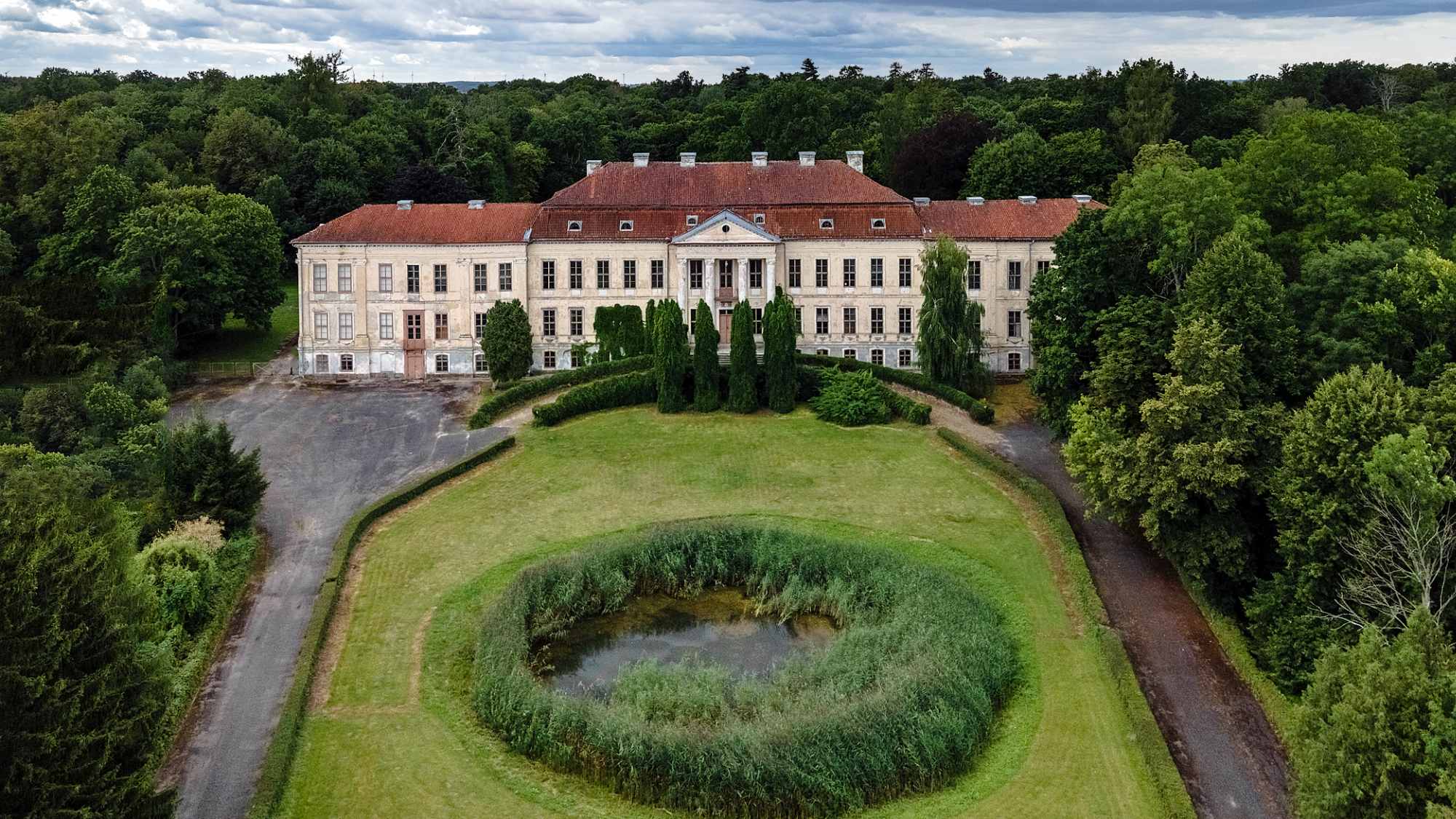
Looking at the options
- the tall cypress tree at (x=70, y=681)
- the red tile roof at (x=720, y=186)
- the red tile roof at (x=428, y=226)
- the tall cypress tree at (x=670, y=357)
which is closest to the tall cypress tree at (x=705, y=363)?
the tall cypress tree at (x=670, y=357)

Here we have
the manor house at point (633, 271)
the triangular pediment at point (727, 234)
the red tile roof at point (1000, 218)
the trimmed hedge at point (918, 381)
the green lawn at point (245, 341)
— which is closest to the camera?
the trimmed hedge at point (918, 381)

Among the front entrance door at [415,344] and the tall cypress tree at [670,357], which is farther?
the front entrance door at [415,344]

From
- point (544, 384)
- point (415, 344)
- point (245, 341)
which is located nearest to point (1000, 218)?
point (544, 384)

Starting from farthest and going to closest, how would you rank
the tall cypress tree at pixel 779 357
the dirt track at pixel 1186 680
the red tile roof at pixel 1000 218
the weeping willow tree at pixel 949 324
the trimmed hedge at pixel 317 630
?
the red tile roof at pixel 1000 218
the weeping willow tree at pixel 949 324
the tall cypress tree at pixel 779 357
the dirt track at pixel 1186 680
the trimmed hedge at pixel 317 630

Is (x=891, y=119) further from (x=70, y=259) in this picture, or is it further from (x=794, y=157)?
(x=70, y=259)

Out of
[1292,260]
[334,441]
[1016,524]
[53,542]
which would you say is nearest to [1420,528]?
[1016,524]

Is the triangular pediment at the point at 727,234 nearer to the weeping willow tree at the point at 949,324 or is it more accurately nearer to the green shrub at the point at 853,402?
the weeping willow tree at the point at 949,324

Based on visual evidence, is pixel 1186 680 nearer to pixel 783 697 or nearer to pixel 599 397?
pixel 783 697
